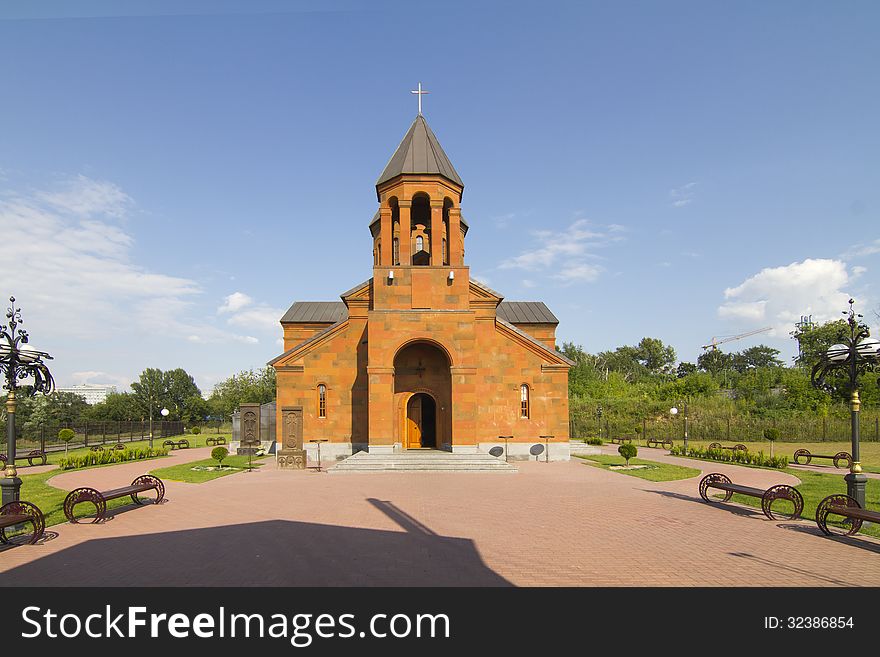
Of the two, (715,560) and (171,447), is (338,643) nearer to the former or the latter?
(715,560)

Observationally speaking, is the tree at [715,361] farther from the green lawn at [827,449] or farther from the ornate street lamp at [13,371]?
the ornate street lamp at [13,371]

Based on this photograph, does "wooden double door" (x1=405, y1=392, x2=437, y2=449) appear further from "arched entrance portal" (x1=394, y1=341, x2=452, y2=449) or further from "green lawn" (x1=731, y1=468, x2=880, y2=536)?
"green lawn" (x1=731, y1=468, x2=880, y2=536)

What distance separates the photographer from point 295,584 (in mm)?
7027

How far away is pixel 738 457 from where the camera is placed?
22.6m

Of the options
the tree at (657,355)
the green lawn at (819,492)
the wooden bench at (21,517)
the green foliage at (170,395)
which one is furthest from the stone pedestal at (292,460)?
the tree at (657,355)

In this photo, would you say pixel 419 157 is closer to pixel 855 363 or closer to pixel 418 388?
pixel 418 388

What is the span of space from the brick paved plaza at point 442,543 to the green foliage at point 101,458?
35.0ft

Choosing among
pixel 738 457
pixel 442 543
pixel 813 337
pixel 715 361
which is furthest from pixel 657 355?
pixel 442 543

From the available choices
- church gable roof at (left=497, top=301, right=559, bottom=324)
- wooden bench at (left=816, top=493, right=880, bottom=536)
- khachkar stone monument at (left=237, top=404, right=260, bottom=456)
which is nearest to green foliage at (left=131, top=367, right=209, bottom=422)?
khachkar stone monument at (left=237, top=404, right=260, bottom=456)

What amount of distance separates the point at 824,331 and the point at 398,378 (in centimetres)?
5716

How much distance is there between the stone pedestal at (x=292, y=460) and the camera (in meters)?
20.8

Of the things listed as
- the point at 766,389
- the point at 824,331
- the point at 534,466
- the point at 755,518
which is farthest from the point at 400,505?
the point at 824,331

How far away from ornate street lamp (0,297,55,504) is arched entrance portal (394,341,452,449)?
15.0 metres

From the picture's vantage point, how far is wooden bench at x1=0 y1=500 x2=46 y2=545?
908 centimetres
